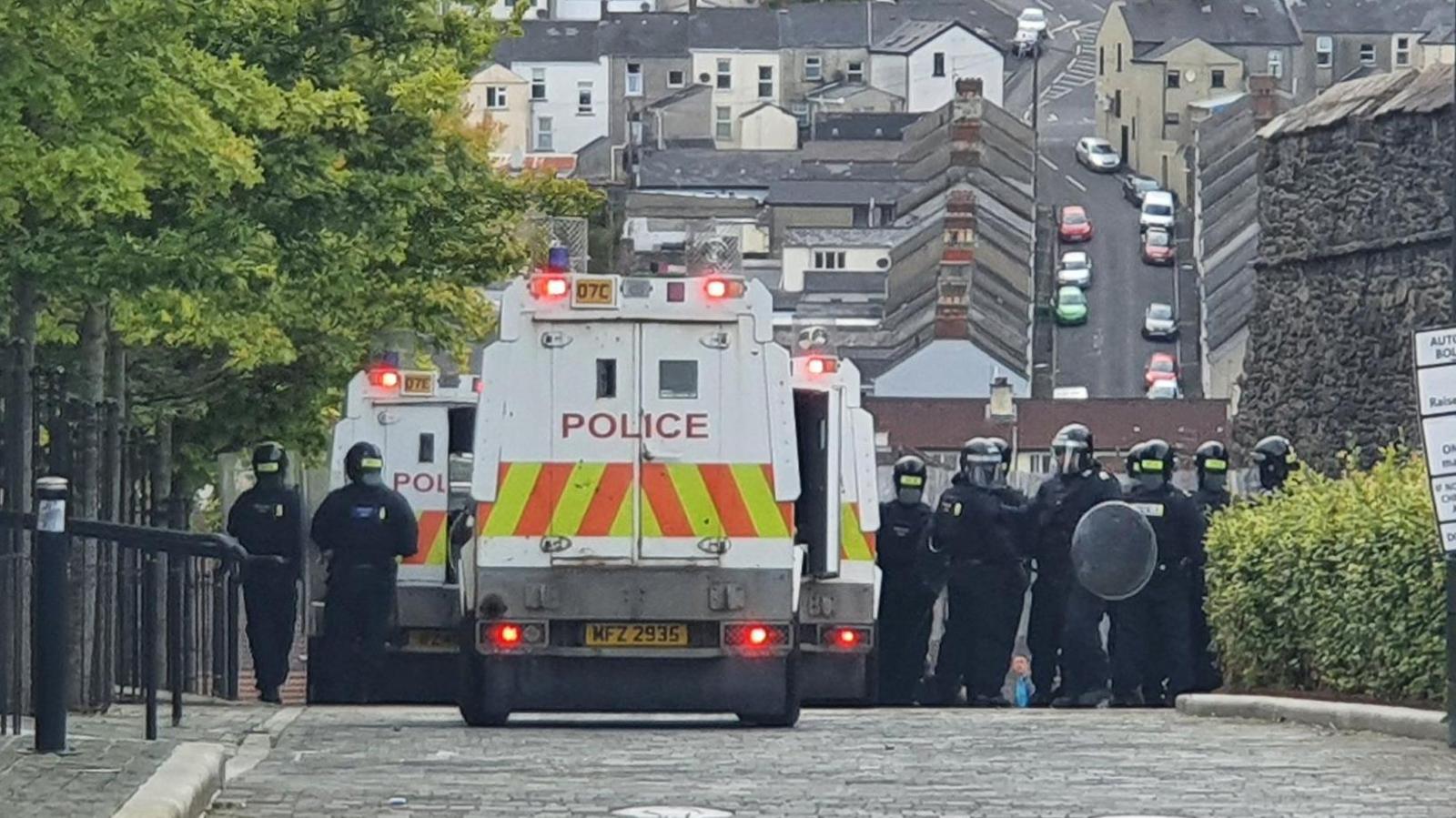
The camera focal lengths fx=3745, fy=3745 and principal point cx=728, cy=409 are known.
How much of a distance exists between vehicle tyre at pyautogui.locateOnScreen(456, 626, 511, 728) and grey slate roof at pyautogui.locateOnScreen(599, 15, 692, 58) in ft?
552

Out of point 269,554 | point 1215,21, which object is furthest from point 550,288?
point 1215,21

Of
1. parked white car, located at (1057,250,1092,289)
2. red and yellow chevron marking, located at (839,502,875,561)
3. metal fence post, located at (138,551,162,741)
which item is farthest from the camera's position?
parked white car, located at (1057,250,1092,289)

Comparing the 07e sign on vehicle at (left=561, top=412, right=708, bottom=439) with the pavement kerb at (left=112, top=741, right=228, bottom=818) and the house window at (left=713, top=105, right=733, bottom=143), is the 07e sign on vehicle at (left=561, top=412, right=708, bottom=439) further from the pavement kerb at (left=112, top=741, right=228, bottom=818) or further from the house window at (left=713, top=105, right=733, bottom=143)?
the house window at (left=713, top=105, right=733, bottom=143)

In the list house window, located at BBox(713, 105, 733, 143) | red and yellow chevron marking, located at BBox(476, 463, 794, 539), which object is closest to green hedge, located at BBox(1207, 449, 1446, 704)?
red and yellow chevron marking, located at BBox(476, 463, 794, 539)

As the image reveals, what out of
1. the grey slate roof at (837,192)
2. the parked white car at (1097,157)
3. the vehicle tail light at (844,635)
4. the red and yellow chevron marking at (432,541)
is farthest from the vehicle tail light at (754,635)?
the parked white car at (1097,157)

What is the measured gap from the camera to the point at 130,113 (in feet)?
66.4

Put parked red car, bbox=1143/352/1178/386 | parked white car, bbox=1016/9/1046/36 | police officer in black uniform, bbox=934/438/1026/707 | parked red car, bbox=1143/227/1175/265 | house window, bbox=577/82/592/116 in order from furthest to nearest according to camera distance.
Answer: house window, bbox=577/82/592/116
parked white car, bbox=1016/9/1046/36
parked red car, bbox=1143/227/1175/265
parked red car, bbox=1143/352/1178/386
police officer in black uniform, bbox=934/438/1026/707

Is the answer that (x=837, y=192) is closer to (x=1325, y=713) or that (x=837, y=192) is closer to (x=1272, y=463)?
(x=1272, y=463)

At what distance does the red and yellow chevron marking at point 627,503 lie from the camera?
2122 centimetres

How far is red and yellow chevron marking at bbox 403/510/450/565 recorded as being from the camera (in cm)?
2688

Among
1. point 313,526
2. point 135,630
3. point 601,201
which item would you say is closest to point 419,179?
point 313,526

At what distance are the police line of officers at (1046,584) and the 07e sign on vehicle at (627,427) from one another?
18.7ft

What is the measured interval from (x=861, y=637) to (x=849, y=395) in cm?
170

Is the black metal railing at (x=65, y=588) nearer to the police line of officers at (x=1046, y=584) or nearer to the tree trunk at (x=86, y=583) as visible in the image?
the tree trunk at (x=86, y=583)
